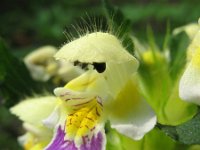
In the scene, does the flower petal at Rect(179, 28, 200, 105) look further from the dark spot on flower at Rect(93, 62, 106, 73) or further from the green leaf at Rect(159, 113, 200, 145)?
the dark spot on flower at Rect(93, 62, 106, 73)

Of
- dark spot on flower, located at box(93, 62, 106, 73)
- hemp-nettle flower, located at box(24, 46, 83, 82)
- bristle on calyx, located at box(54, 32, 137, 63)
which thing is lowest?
hemp-nettle flower, located at box(24, 46, 83, 82)

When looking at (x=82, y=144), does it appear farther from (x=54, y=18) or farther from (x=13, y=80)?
(x=54, y=18)

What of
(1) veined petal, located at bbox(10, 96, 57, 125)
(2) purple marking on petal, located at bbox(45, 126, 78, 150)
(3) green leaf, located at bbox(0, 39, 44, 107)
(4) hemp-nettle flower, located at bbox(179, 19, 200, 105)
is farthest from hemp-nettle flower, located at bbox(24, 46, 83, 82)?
(4) hemp-nettle flower, located at bbox(179, 19, 200, 105)

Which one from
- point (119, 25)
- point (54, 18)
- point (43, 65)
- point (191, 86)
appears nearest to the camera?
point (191, 86)

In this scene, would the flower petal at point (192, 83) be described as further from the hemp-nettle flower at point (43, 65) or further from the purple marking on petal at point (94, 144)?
the hemp-nettle flower at point (43, 65)

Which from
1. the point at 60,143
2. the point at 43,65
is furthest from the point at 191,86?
the point at 43,65

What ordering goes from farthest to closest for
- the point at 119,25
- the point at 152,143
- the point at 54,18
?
the point at 54,18 → the point at 119,25 → the point at 152,143

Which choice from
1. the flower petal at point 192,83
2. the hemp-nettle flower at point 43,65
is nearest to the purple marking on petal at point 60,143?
the flower petal at point 192,83
